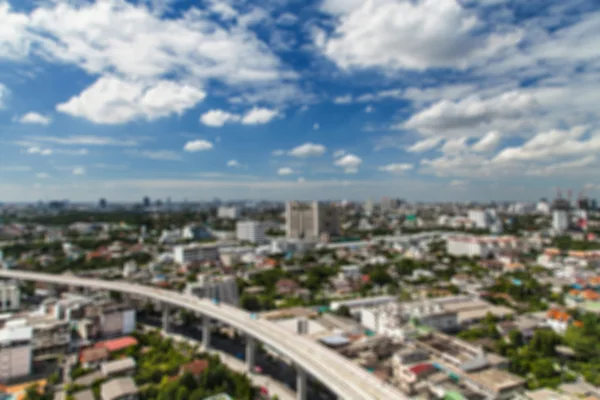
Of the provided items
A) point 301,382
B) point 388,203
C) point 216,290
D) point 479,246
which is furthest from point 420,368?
point 388,203

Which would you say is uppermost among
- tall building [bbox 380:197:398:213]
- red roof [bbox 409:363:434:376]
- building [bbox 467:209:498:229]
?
tall building [bbox 380:197:398:213]

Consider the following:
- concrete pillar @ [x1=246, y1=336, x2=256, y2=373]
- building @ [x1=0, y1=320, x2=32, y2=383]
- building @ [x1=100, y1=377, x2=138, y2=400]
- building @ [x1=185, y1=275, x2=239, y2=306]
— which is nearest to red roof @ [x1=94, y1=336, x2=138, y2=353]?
building @ [x1=0, y1=320, x2=32, y2=383]

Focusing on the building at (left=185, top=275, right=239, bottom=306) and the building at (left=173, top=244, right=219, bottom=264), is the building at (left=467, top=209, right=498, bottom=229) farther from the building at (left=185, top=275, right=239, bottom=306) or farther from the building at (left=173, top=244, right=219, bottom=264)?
the building at (left=185, top=275, right=239, bottom=306)

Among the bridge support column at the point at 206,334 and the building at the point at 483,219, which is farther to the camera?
the building at the point at 483,219

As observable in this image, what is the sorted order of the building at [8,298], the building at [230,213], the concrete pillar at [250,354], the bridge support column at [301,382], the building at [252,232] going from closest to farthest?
1. the bridge support column at [301,382]
2. the concrete pillar at [250,354]
3. the building at [8,298]
4. the building at [252,232]
5. the building at [230,213]

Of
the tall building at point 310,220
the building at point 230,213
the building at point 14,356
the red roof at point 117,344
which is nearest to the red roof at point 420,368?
the red roof at point 117,344

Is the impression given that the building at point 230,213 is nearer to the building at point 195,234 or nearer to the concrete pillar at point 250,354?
the building at point 195,234

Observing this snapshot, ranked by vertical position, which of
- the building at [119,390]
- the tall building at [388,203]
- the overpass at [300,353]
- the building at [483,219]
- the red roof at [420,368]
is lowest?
the building at [119,390]
